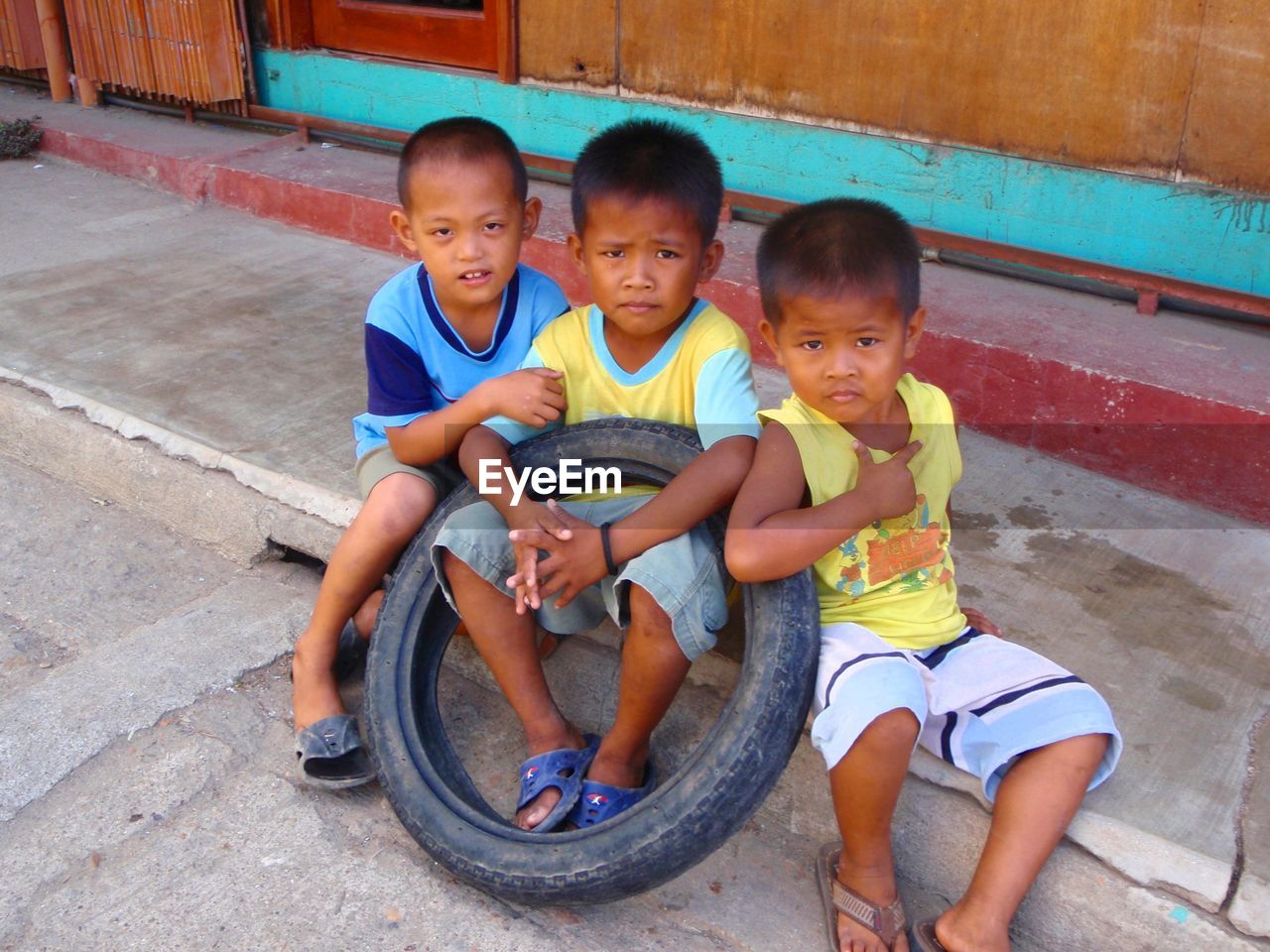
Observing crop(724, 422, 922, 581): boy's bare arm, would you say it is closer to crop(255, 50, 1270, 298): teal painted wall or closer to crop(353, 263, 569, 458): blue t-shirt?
crop(353, 263, 569, 458): blue t-shirt

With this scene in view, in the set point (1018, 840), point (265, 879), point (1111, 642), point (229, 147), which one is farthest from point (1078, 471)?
point (229, 147)

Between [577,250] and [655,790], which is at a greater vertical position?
[577,250]

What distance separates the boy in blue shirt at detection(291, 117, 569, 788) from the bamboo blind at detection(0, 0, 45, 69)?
5.63 meters

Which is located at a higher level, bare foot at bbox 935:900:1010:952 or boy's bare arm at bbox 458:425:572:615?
boy's bare arm at bbox 458:425:572:615

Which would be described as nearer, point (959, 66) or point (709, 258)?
point (709, 258)

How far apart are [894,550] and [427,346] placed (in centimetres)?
114

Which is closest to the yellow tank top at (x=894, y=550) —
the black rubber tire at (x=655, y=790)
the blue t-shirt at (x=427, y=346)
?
the black rubber tire at (x=655, y=790)

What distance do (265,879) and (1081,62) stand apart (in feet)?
10.7

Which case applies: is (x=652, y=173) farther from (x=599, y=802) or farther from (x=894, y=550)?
(x=599, y=802)

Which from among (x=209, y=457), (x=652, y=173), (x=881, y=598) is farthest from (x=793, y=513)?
(x=209, y=457)

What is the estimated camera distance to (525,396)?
240 centimetres

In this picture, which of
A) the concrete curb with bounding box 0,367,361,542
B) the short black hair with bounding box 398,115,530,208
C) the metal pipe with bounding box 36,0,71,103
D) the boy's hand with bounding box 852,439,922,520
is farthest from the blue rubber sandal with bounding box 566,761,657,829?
the metal pipe with bounding box 36,0,71,103

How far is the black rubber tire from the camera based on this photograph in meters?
1.99

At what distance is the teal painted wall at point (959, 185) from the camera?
11.5 ft
